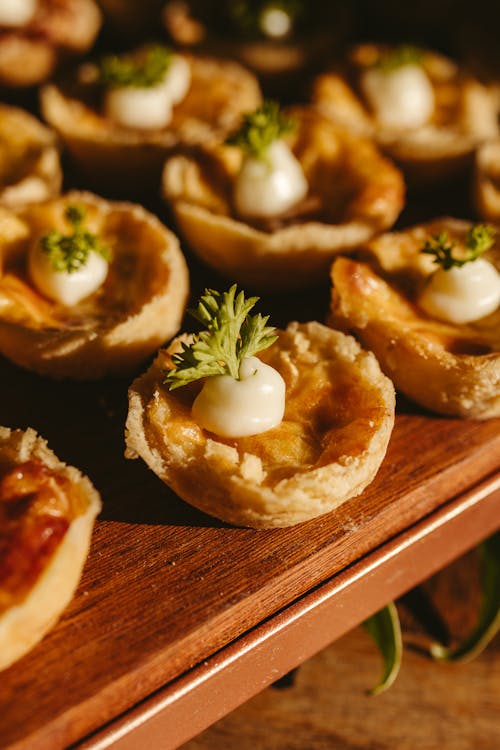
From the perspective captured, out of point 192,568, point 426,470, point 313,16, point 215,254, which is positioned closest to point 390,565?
point 426,470

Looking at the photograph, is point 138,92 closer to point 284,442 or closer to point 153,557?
point 284,442

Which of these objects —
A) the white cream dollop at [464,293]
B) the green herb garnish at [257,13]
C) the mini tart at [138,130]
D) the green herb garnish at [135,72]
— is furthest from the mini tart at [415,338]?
the green herb garnish at [257,13]

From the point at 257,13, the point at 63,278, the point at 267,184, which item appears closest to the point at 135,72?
the point at 267,184

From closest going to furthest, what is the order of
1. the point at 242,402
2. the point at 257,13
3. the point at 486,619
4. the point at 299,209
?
the point at 242,402 < the point at 486,619 < the point at 299,209 < the point at 257,13

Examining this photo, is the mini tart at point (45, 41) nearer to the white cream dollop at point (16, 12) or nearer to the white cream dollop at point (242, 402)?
the white cream dollop at point (16, 12)

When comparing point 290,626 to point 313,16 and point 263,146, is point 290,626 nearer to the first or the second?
point 263,146

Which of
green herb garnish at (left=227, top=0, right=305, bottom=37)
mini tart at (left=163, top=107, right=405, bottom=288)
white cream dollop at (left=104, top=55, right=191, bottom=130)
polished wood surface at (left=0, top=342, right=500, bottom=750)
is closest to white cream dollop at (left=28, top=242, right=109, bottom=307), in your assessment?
polished wood surface at (left=0, top=342, right=500, bottom=750)
